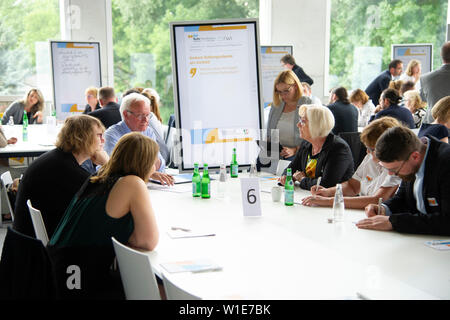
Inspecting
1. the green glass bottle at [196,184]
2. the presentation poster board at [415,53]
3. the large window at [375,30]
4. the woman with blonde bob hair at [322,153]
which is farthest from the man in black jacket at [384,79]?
the green glass bottle at [196,184]

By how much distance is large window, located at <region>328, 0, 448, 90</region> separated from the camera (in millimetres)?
11875

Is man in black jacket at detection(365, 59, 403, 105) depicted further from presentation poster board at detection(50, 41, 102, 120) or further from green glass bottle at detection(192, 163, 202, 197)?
green glass bottle at detection(192, 163, 202, 197)

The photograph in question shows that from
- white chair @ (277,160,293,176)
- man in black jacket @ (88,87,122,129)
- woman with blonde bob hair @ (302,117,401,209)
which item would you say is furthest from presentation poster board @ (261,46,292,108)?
woman with blonde bob hair @ (302,117,401,209)

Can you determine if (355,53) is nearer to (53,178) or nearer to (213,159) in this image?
(213,159)

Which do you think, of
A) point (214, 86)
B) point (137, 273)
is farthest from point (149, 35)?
point (137, 273)

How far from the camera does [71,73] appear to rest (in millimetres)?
9281

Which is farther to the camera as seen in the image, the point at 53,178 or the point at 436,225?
the point at 53,178

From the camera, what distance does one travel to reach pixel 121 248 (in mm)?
2068

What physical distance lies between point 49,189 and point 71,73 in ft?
21.4

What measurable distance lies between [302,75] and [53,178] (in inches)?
254

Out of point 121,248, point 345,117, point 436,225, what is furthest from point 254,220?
point 345,117

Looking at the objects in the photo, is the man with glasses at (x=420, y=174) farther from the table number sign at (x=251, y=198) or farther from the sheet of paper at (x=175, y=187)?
the sheet of paper at (x=175, y=187)

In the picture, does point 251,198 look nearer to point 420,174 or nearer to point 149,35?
point 420,174

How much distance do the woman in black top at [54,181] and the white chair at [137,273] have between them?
3.63 feet
